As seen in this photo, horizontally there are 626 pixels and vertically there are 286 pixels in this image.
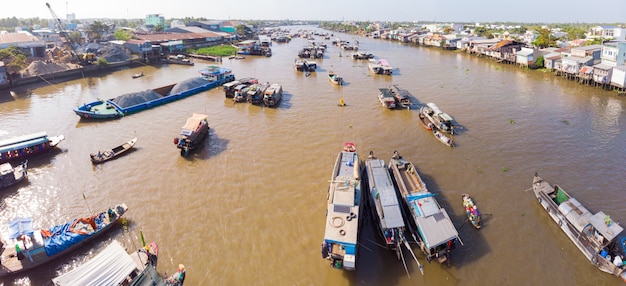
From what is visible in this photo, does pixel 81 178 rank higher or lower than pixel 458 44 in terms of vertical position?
lower

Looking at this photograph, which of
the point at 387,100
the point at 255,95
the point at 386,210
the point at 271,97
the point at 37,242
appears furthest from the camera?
the point at 255,95

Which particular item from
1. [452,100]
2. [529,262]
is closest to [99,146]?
[529,262]

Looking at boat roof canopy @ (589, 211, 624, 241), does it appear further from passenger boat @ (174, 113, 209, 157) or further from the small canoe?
passenger boat @ (174, 113, 209, 157)

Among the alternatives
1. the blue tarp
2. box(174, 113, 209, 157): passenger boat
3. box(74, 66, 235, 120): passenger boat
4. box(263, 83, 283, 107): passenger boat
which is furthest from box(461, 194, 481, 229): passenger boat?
box(74, 66, 235, 120): passenger boat

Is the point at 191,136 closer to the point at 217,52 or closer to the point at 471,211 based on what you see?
the point at 471,211

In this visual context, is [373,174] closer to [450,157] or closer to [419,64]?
[450,157]

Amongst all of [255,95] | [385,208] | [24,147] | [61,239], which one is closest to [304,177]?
[385,208]
